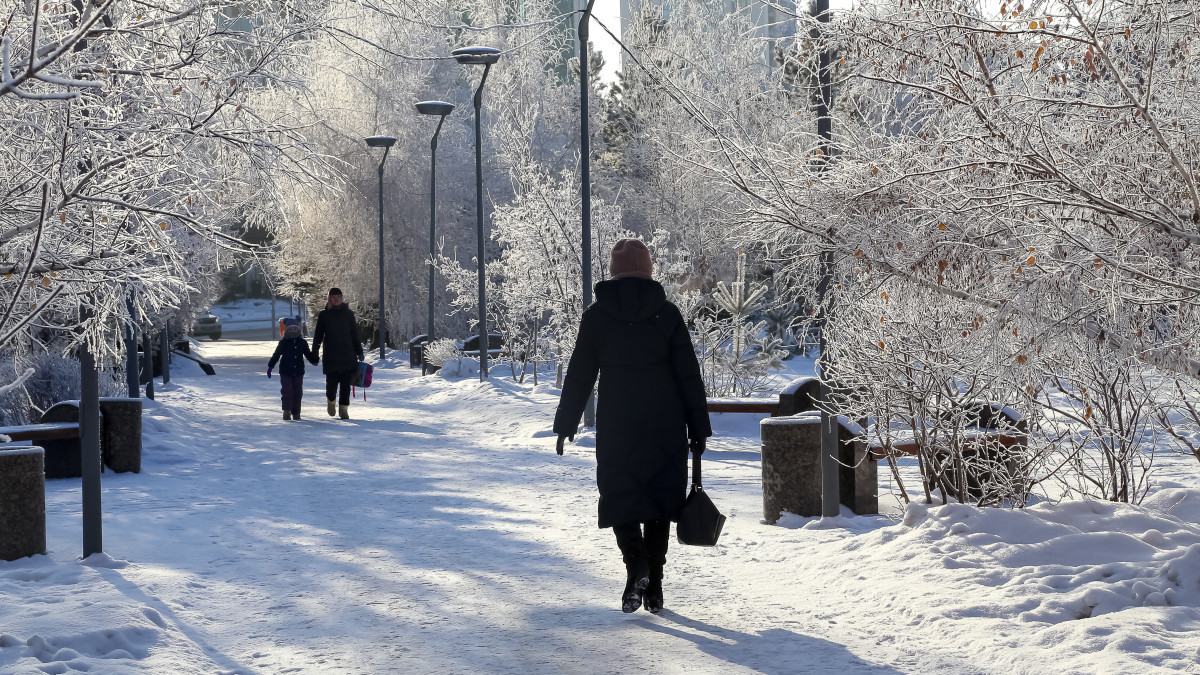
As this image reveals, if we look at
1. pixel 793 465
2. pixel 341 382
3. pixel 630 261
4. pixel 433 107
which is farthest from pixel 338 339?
pixel 630 261

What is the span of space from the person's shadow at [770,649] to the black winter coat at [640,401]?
0.61m

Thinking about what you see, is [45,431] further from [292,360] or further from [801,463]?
[801,463]

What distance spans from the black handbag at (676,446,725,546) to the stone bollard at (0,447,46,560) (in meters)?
→ 4.15

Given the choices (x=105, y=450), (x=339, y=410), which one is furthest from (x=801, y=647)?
(x=339, y=410)

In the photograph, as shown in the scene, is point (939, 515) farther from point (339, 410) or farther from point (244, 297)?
point (244, 297)

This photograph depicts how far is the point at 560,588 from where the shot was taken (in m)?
6.66

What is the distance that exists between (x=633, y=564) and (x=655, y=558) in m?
0.14

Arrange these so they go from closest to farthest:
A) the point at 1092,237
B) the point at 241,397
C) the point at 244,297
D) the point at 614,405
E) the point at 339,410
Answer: the point at 1092,237, the point at 614,405, the point at 339,410, the point at 241,397, the point at 244,297

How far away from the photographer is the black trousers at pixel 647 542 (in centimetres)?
604

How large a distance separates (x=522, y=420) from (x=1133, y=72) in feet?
41.3

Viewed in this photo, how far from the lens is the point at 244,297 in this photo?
116 metres

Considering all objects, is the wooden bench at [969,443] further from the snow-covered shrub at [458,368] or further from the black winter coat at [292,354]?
the snow-covered shrub at [458,368]

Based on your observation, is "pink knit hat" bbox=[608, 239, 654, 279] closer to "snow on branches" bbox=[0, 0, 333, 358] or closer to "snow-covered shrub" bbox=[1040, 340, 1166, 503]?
"snow on branches" bbox=[0, 0, 333, 358]

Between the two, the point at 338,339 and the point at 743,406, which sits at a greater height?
the point at 338,339
